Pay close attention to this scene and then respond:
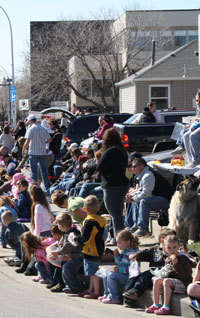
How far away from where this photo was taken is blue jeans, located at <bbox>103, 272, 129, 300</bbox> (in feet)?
27.5

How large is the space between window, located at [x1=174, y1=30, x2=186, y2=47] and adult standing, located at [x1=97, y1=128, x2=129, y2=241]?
47.0 m

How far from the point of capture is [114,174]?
10.7 meters

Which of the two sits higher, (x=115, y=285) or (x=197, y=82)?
(x=197, y=82)

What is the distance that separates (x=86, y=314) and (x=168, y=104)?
2889 cm

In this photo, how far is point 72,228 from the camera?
30.9 feet

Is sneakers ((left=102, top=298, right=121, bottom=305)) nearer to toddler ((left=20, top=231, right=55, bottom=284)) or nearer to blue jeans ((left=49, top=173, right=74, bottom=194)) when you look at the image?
toddler ((left=20, top=231, right=55, bottom=284))

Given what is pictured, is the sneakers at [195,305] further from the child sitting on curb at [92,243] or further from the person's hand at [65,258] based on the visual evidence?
the person's hand at [65,258]

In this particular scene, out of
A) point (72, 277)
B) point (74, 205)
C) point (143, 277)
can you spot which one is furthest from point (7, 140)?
point (143, 277)

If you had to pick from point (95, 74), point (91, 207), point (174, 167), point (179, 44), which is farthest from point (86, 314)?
point (179, 44)

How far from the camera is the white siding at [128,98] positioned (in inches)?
1487

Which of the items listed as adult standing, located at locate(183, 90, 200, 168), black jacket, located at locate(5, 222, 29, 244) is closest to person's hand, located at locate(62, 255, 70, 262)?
black jacket, located at locate(5, 222, 29, 244)

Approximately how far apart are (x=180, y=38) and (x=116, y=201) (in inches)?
1894

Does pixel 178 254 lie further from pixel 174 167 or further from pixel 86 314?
pixel 174 167

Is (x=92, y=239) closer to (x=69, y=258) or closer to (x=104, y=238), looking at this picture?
(x=69, y=258)
